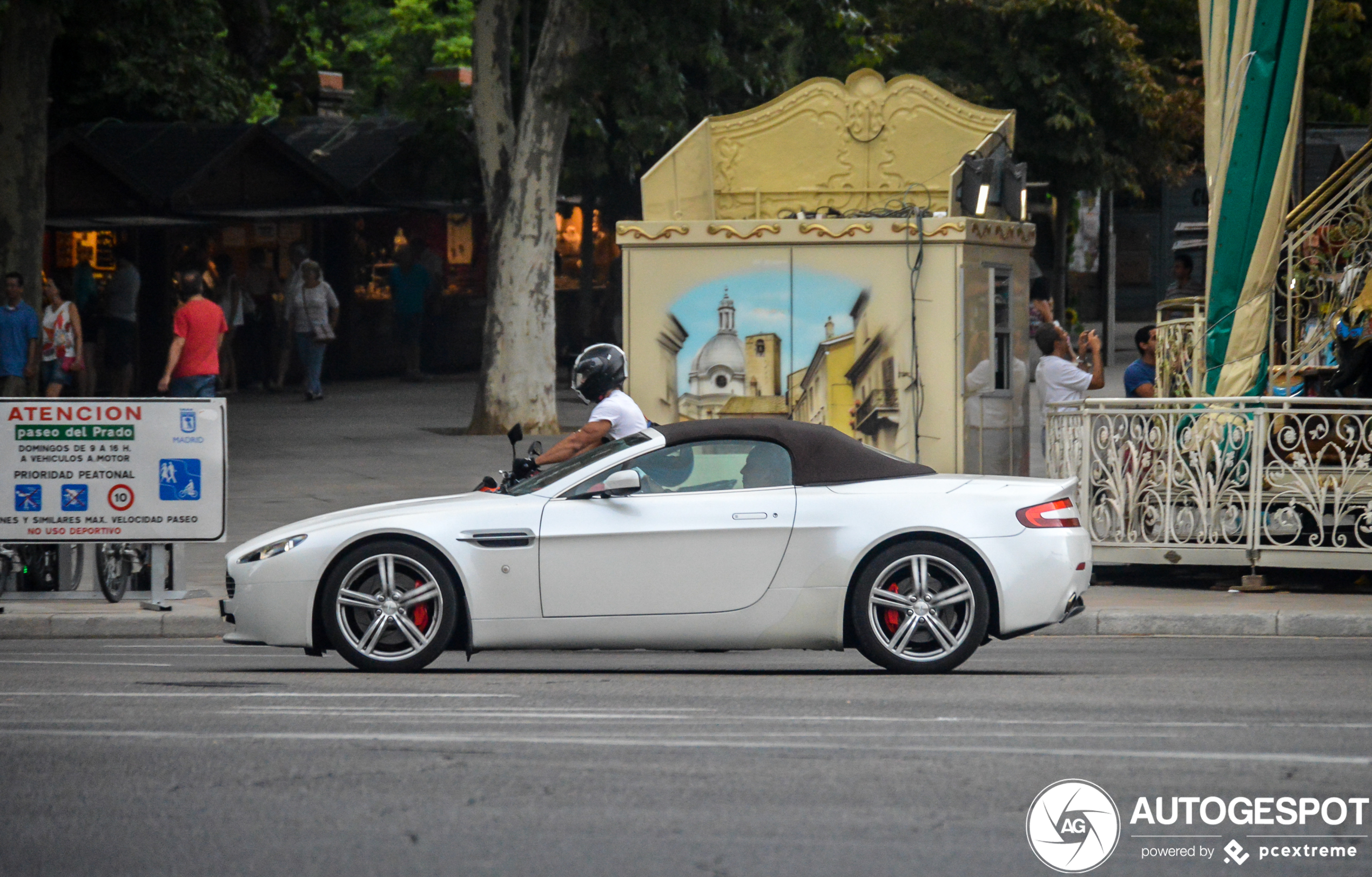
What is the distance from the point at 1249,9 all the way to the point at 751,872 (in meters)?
8.65

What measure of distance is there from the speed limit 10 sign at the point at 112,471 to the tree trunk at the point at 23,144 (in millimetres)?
9387

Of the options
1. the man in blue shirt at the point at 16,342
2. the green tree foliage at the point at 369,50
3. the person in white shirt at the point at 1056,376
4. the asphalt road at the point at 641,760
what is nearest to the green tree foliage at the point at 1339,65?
the green tree foliage at the point at 369,50

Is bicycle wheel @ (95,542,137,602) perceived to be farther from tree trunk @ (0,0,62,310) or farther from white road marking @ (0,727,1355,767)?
tree trunk @ (0,0,62,310)

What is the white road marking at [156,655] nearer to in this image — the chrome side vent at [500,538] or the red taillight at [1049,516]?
the chrome side vent at [500,538]

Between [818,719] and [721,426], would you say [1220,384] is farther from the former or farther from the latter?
[818,719]

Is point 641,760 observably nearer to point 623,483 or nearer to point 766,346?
point 623,483

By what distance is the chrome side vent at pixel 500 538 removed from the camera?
27.5 ft

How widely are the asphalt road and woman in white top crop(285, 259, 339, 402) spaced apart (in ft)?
52.9

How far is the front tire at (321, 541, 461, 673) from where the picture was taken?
27.7ft

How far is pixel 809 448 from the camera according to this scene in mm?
8570

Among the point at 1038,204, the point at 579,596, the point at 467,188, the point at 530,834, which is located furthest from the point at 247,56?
the point at 530,834

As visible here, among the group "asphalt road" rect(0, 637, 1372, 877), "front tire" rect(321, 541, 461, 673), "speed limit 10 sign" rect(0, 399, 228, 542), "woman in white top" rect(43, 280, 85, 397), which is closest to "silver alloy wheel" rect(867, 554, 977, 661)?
"asphalt road" rect(0, 637, 1372, 877)

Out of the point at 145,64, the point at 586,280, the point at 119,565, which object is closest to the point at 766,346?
the point at 119,565

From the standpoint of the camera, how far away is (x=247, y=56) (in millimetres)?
24656
